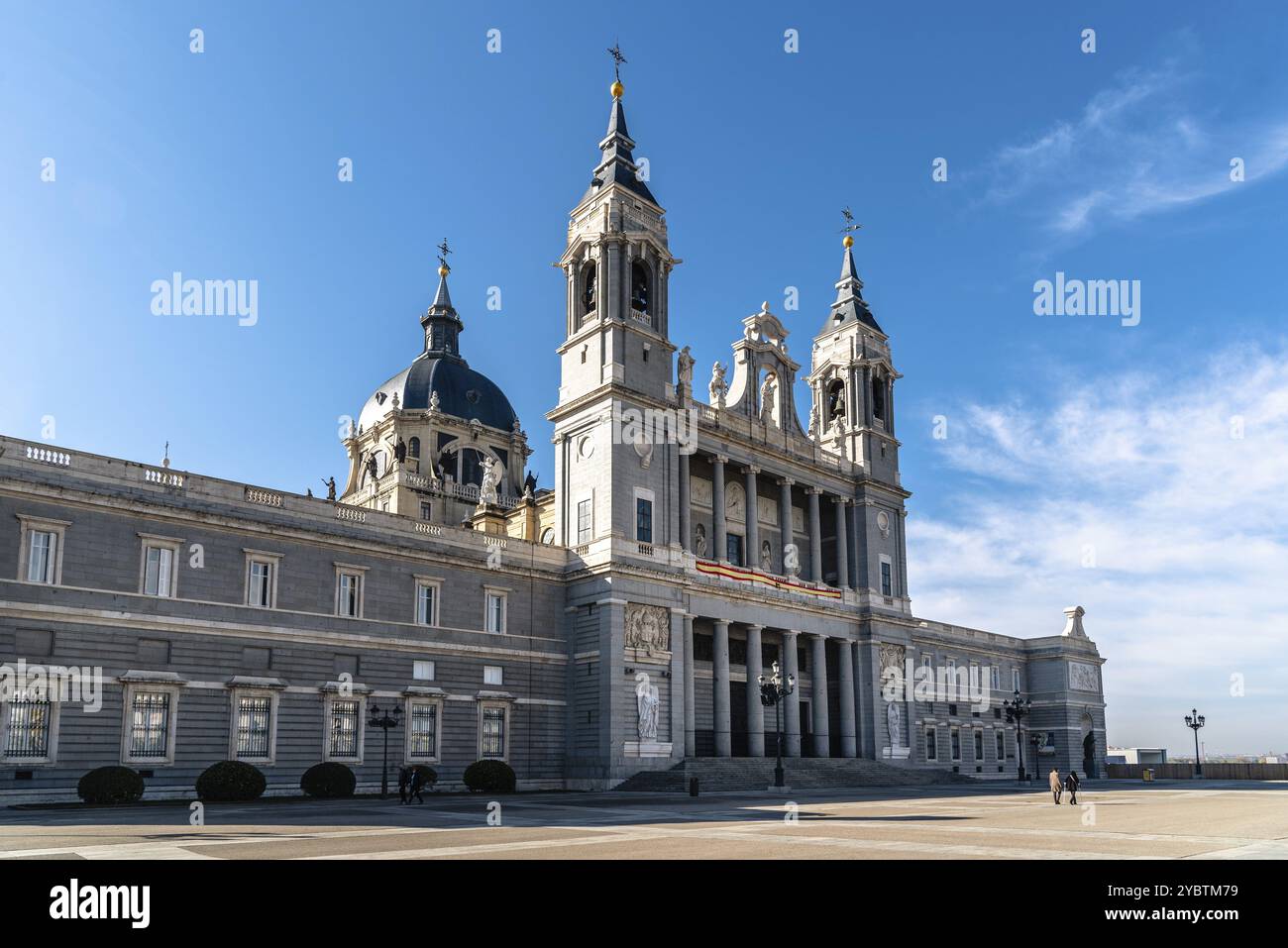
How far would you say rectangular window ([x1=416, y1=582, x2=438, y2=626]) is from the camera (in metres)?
48.1

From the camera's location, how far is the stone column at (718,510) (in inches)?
2472

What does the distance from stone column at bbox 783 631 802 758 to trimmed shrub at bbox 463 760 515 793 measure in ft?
66.3

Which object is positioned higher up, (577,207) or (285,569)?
(577,207)

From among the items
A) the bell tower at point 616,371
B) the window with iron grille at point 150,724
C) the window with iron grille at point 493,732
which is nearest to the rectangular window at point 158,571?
the window with iron grille at point 150,724

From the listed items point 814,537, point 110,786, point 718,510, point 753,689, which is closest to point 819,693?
point 753,689

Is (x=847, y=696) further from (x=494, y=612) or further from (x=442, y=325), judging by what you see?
(x=442, y=325)

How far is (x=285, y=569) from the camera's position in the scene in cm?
4356

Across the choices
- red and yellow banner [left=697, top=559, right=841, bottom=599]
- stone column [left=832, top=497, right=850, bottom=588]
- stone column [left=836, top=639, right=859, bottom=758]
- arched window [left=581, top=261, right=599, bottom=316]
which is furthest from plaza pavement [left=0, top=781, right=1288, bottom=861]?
stone column [left=832, top=497, right=850, bottom=588]

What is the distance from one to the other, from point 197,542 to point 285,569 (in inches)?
149

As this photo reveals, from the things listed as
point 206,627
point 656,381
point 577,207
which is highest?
point 577,207

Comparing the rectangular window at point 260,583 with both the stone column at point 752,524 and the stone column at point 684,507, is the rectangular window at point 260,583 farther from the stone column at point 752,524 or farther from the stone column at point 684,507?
the stone column at point 752,524
